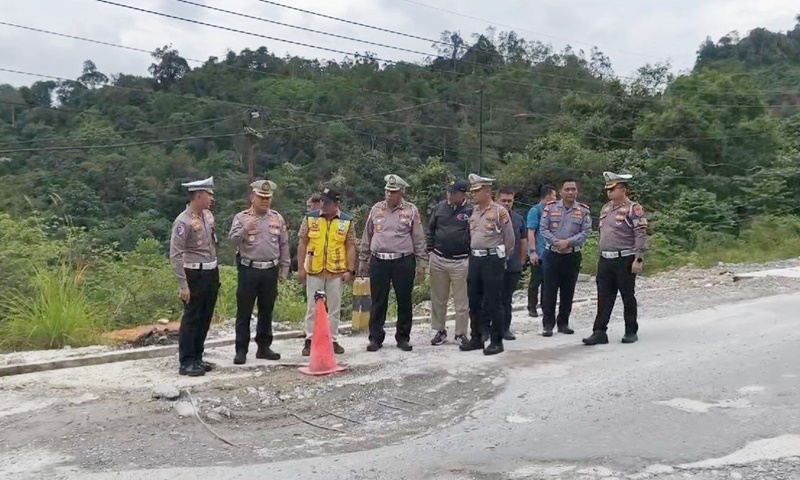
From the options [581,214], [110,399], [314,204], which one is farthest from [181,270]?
[581,214]

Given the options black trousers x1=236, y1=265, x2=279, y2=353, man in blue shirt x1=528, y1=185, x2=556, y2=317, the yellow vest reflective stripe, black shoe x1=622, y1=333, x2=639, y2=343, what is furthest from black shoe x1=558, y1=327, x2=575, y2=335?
black trousers x1=236, y1=265, x2=279, y2=353

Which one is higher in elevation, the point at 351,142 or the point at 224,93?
the point at 224,93

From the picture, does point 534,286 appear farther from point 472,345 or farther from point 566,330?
point 472,345

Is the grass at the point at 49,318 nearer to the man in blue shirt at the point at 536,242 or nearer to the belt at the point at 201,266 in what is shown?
the belt at the point at 201,266

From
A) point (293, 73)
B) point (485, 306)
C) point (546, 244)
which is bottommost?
point (485, 306)

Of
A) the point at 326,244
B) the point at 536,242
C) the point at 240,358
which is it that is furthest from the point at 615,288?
the point at 240,358

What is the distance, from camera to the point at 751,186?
30469mm

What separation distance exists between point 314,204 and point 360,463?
4.44 m

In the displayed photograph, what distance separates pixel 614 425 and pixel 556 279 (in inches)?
145

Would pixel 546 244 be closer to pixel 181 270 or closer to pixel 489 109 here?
pixel 181 270

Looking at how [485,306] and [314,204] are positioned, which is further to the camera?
[314,204]

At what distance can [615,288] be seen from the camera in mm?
8570

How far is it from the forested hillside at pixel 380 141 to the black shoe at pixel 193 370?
3.50 metres

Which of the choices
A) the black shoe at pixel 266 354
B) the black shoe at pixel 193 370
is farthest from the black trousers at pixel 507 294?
the black shoe at pixel 193 370
